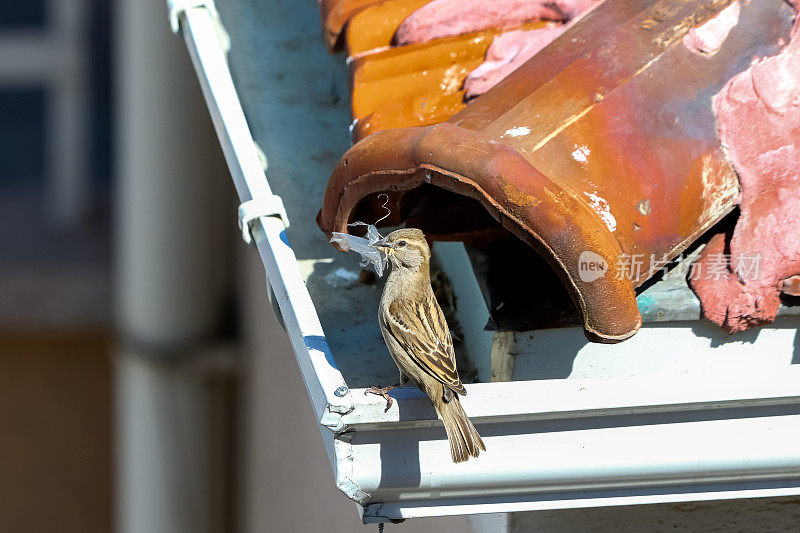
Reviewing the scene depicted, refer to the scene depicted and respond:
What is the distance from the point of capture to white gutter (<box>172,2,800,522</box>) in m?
1.67

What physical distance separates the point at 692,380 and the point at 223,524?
15.4ft

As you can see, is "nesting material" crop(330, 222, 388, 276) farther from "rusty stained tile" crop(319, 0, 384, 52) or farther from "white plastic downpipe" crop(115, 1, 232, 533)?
"white plastic downpipe" crop(115, 1, 232, 533)

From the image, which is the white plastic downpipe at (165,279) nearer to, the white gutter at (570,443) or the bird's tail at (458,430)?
the white gutter at (570,443)

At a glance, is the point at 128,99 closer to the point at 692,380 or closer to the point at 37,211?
the point at 692,380

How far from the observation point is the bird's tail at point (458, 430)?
1.65 metres

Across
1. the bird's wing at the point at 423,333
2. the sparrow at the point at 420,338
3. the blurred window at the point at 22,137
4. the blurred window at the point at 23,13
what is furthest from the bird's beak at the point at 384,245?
the blurred window at the point at 23,13

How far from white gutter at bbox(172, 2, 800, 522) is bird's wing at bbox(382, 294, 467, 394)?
8 centimetres

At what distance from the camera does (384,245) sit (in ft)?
6.40

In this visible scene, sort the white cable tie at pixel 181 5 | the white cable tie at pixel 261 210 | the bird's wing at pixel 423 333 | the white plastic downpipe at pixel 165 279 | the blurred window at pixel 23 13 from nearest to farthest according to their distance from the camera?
the bird's wing at pixel 423 333 < the white cable tie at pixel 261 210 < the white cable tie at pixel 181 5 < the white plastic downpipe at pixel 165 279 < the blurred window at pixel 23 13

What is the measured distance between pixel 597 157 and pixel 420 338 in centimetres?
48

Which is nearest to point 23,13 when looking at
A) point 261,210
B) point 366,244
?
point 261,210

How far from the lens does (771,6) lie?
1.99 m

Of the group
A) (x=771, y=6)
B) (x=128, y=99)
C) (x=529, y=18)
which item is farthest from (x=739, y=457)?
(x=128, y=99)

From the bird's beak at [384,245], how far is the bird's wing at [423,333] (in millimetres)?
111
